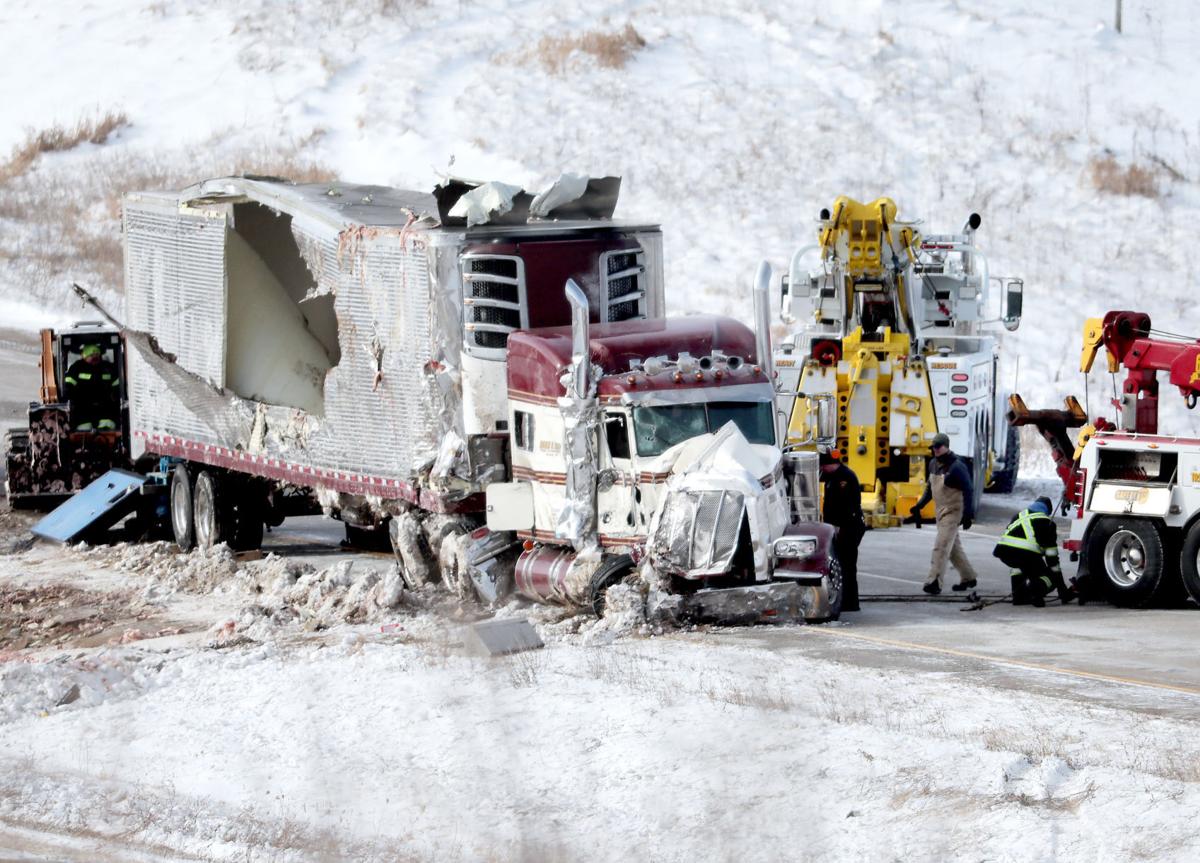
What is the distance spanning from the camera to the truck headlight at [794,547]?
15625 mm

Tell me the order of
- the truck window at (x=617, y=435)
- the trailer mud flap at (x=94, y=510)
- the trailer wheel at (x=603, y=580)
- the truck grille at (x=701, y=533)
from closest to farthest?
1. the truck grille at (x=701, y=533)
2. the trailer wheel at (x=603, y=580)
3. the truck window at (x=617, y=435)
4. the trailer mud flap at (x=94, y=510)

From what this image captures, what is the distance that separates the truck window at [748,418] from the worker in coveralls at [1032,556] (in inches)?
115

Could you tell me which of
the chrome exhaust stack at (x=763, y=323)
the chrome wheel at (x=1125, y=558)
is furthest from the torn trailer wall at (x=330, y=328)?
the chrome wheel at (x=1125, y=558)

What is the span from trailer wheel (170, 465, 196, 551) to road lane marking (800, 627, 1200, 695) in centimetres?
970

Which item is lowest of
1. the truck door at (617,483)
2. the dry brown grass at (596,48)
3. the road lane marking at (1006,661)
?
the road lane marking at (1006,661)

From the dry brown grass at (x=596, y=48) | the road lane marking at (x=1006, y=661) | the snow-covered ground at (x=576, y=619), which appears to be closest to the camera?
the snow-covered ground at (x=576, y=619)

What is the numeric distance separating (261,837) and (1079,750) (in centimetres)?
494

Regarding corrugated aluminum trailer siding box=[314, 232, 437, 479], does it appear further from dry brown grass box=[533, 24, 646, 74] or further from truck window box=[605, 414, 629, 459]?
dry brown grass box=[533, 24, 646, 74]

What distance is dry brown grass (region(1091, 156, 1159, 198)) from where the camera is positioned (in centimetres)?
4150

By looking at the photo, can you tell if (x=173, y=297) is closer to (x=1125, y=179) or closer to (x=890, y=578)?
(x=890, y=578)

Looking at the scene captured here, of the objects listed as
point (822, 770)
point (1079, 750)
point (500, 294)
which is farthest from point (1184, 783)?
point (500, 294)

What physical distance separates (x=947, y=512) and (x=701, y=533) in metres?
4.31

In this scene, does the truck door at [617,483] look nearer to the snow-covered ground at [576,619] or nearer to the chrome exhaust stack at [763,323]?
the snow-covered ground at [576,619]

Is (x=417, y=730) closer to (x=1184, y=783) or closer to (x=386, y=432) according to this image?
(x=1184, y=783)
